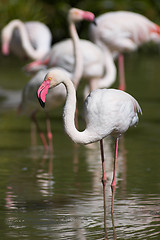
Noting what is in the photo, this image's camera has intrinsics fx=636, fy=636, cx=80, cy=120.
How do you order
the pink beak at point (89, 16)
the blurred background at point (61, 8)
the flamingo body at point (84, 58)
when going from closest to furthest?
the pink beak at point (89, 16)
the flamingo body at point (84, 58)
the blurred background at point (61, 8)

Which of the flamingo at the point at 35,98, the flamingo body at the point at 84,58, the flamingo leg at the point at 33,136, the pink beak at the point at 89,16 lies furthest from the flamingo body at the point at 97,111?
the flamingo body at the point at 84,58

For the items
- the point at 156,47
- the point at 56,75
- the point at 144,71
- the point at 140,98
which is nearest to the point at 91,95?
the point at 56,75

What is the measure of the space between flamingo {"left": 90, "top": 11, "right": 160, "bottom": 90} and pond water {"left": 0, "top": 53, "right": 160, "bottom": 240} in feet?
Result: 5.21

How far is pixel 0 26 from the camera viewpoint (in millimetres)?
18594

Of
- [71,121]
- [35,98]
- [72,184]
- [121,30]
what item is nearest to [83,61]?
[121,30]

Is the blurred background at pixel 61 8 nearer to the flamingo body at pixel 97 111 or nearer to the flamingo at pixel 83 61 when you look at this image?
the flamingo at pixel 83 61

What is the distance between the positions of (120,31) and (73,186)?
561cm

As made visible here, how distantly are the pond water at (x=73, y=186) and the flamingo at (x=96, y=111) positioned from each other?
47cm

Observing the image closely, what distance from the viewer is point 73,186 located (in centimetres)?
611

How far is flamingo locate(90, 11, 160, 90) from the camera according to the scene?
36.4 feet

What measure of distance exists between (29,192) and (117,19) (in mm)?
5956

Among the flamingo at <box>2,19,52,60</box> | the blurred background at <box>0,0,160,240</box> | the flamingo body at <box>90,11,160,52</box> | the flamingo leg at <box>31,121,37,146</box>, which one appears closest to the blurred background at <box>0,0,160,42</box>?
the flamingo at <box>2,19,52,60</box>

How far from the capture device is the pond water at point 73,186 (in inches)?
187

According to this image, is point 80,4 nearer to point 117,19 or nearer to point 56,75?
point 117,19
